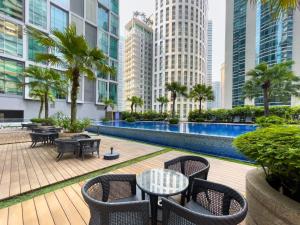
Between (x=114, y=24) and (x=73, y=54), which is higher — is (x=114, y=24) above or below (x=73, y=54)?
above

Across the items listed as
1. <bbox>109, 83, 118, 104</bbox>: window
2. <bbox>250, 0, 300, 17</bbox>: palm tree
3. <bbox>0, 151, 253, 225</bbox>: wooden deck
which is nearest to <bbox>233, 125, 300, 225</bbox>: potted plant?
<bbox>0, 151, 253, 225</bbox>: wooden deck

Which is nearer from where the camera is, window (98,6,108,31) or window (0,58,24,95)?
window (0,58,24,95)

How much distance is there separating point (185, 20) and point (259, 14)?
2676 cm

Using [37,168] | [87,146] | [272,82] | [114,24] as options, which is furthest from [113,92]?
[37,168]

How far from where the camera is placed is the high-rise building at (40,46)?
65.0ft

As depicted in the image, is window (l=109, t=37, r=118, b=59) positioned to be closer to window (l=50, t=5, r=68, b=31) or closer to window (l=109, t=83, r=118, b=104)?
window (l=109, t=83, r=118, b=104)

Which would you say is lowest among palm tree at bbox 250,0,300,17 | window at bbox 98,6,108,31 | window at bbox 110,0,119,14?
palm tree at bbox 250,0,300,17

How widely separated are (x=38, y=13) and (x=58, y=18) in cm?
288

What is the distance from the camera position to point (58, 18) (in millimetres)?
24969

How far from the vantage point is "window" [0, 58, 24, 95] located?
763 inches

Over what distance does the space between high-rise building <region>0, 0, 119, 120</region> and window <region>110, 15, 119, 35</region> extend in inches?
0.7

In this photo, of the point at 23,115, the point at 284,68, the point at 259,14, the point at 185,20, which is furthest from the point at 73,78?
the point at 185,20

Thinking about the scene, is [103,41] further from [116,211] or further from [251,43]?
[116,211]

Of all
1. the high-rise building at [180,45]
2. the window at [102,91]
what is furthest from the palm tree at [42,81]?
the high-rise building at [180,45]
